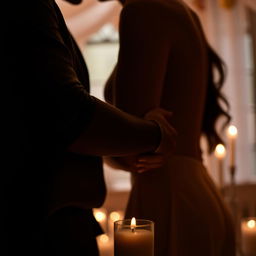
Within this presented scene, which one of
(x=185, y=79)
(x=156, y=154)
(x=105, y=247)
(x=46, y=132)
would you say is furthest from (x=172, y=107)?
(x=105, y=247)

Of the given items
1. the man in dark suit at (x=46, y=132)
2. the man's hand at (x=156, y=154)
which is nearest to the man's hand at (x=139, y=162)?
the man's hand at (x=156, y=154)

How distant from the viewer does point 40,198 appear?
30.4 inches

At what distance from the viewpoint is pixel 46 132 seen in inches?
28.9

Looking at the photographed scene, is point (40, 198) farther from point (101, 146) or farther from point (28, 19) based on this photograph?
point (28, 19)

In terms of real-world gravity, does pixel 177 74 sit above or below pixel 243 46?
below

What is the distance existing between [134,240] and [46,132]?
193 millimetres

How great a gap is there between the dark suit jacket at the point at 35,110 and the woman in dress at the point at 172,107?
26 centimetres

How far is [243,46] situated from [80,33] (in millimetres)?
1036

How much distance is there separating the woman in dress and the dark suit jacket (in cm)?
26

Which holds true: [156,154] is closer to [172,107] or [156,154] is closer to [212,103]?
[172,107]

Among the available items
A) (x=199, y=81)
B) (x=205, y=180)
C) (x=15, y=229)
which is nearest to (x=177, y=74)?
(x=199, y=81)

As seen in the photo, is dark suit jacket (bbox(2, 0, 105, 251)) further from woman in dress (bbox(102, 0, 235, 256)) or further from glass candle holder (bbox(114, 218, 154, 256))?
woman in dress (bbox(102, 0, 235, 256))

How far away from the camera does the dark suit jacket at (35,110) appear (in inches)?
28.4

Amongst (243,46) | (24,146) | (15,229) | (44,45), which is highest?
(243,46)
